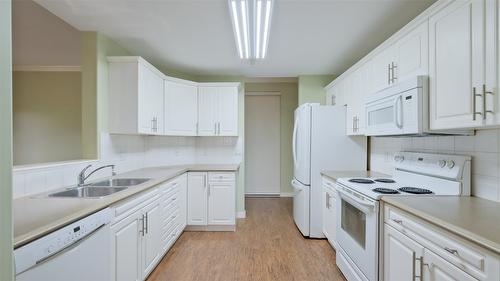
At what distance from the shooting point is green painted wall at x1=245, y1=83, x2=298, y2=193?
581 cm

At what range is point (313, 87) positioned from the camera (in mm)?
4305

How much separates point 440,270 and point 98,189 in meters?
2.54

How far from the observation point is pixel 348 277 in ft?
7.39

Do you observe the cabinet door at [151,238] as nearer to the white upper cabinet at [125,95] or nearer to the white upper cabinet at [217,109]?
the white upper cabinet at [125,95]

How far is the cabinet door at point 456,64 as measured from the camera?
54.1 inches

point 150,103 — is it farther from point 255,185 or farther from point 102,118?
point 255,185

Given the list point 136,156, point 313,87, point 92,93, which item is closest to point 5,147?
point 92,93

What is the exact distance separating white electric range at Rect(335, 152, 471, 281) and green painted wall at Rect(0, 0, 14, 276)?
1.94 meters

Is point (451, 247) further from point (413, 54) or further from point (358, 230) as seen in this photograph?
point (413, 54)

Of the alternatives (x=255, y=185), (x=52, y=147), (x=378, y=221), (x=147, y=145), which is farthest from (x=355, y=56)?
(x=52, y=147)

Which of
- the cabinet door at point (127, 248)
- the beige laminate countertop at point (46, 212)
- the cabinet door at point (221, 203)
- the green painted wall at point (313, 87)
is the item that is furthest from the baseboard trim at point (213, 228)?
the green painted wall at point (313, 87)

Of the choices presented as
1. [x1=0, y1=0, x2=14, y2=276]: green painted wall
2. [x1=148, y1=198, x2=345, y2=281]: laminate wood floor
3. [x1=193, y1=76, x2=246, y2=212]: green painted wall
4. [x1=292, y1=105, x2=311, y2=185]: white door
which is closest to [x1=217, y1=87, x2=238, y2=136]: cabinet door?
[x1=193, y1=76, x2=246, y2=212]: green painted wall

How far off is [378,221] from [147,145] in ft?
10.2

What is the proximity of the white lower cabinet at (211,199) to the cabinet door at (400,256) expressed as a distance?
86.6 inches
